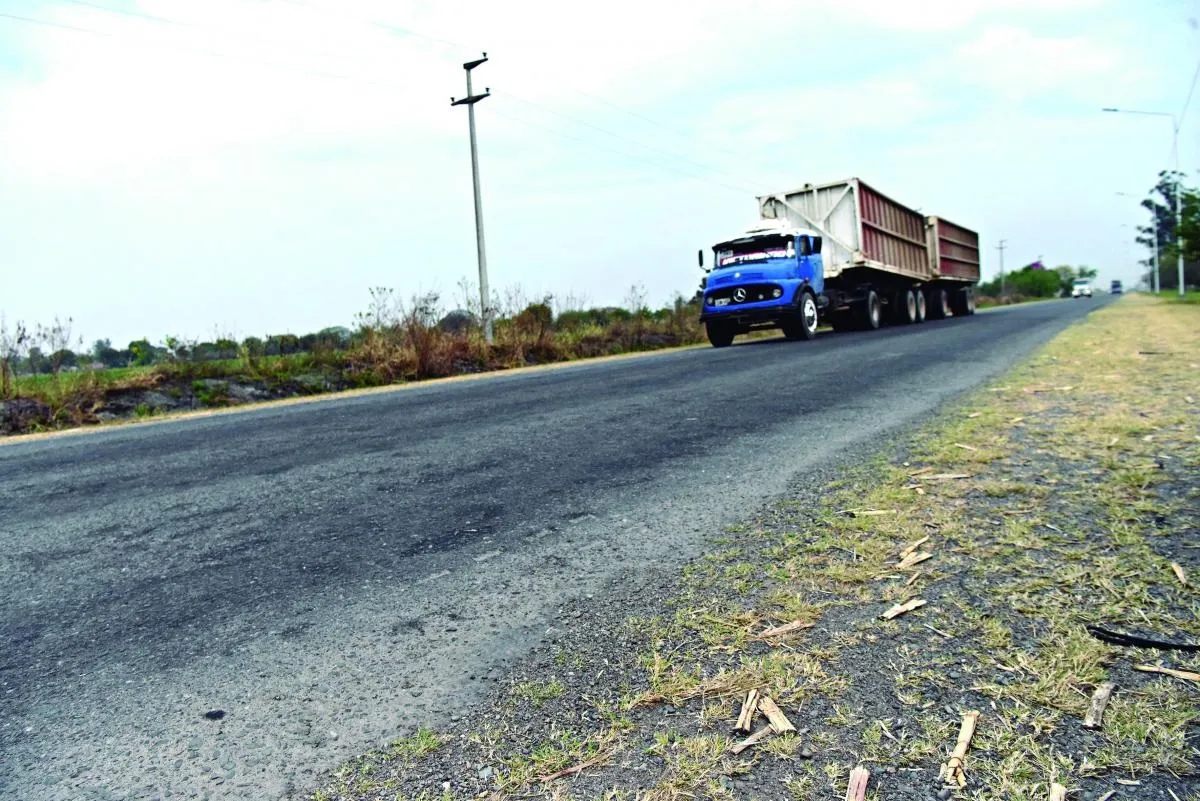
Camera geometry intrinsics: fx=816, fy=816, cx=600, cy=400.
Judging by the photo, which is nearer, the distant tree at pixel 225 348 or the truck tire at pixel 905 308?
the distant tree at pixel 225 348

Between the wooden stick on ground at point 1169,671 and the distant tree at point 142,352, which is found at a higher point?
the distant tree at point 142,352

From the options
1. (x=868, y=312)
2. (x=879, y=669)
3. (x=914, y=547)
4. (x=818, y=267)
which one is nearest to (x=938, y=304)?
(x=868, y=312)

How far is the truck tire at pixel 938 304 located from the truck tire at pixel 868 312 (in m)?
7.36

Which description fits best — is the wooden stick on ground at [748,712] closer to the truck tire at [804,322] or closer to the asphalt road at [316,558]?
the asphalt road at [316,558]

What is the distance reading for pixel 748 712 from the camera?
1945 mm

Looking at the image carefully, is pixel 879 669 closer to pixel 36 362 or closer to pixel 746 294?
pixel 36 362

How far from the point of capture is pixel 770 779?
170 centimetres

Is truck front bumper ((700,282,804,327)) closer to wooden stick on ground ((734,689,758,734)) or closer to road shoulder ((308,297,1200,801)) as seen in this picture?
road shoulder ((308,297,1200,801))

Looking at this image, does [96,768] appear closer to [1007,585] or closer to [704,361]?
[1007,585]

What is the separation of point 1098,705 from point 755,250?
17.3 meters

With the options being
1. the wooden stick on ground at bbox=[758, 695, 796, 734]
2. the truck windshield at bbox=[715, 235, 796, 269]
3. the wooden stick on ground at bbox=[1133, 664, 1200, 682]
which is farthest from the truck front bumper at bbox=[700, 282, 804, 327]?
the wooden stick on ground at bbox=[758, 695, 796, 734]

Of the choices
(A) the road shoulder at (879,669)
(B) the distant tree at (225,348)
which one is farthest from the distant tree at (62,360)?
(A) the road shoulder at (879,669)

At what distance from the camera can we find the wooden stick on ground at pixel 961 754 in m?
1.66

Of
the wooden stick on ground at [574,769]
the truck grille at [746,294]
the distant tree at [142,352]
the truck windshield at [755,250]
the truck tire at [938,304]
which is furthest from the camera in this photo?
the truck tire at [938,304]
